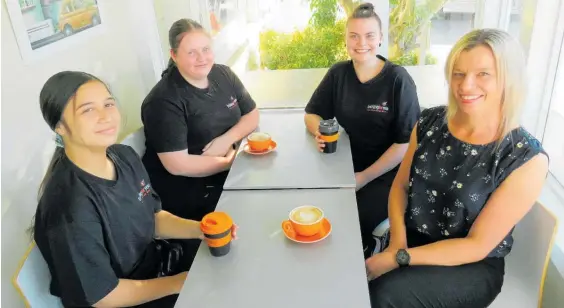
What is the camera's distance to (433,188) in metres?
1.46

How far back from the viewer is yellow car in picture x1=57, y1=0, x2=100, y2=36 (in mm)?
1819

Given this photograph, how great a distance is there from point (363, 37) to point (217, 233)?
1.20 metres

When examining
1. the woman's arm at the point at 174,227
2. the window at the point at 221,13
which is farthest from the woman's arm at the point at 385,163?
the window at the point at 221,13

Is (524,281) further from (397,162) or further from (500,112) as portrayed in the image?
(397,162)

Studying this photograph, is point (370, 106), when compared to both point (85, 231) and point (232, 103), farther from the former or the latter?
point (85, 231)

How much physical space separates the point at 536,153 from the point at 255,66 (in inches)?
88.6

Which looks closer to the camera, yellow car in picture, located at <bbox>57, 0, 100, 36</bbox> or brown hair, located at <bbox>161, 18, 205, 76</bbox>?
yellow car in picture, located at <bbox>57, 0, 100, 36</bbox>

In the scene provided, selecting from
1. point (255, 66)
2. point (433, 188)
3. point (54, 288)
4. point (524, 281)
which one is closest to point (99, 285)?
point (54, 288)

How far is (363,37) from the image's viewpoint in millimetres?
1964

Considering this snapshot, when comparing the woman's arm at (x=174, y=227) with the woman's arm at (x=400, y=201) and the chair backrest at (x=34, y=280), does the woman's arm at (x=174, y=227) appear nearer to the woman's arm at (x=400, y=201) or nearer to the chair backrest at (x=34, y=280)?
the chair backrest at (x=34, y=280)

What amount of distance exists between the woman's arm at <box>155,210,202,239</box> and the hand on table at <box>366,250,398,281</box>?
606mm

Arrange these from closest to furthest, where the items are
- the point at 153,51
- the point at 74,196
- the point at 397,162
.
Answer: the point at 74,196, the point at 397,162, the point at 153,51

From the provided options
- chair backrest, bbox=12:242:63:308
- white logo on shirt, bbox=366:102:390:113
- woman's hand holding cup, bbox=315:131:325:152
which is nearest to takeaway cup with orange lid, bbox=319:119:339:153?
woman's hand holding cup, bbox=315:131:325:152

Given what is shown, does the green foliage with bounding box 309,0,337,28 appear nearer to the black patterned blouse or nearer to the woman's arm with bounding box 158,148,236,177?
the woman's arm with bounding box 158,148,236,177
